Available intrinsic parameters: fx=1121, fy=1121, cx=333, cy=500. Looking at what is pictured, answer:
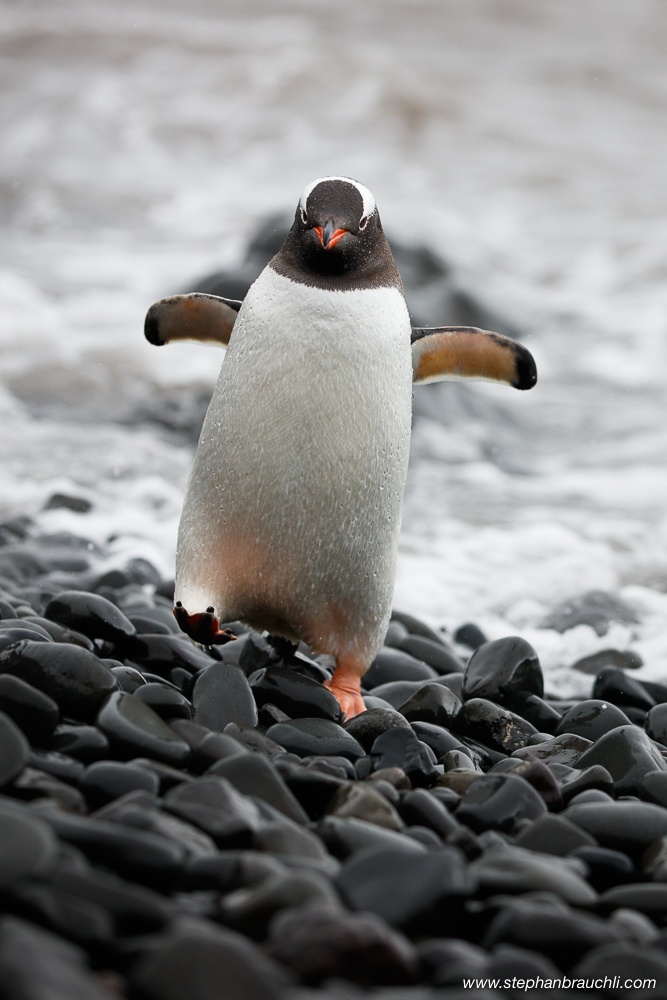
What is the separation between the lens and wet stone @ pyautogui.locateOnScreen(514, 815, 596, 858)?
2.69 metres

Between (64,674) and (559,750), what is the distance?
164 centimetres

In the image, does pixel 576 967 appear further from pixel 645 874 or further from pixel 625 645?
pixel 625 645

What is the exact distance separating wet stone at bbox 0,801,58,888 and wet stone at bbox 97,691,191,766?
75 centimetres

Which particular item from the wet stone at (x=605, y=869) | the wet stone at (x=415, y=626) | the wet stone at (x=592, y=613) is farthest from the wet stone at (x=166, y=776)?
the wet stone at (x=592, y=613)

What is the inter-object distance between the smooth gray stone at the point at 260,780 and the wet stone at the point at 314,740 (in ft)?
1.73

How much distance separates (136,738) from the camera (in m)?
2.86

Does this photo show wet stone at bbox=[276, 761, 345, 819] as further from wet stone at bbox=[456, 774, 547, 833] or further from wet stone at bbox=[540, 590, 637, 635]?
wet stone at bbox=[540, 590, 637, 635]

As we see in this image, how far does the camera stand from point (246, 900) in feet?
6.78

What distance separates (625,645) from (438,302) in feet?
22.1

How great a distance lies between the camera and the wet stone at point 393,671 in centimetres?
477

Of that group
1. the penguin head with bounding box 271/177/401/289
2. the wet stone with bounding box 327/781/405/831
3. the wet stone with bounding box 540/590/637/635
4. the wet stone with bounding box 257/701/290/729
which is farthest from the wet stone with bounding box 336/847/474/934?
the wet stone with bounding box 540/590/637/635

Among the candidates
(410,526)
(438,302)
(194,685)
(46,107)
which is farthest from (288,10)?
(194,685)

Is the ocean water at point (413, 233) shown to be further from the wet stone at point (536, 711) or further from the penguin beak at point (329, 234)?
the penguin beak at point (329, 234)

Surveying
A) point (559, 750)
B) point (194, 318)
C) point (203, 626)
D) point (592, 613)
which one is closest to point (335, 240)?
point (194, 318)
